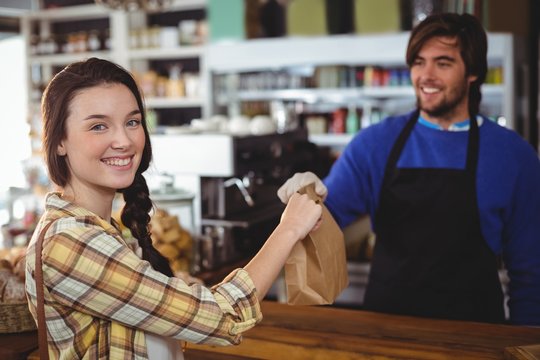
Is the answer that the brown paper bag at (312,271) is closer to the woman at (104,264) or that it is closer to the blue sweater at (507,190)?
the woman at (104,264)

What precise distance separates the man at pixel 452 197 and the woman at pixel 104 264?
3.36ft

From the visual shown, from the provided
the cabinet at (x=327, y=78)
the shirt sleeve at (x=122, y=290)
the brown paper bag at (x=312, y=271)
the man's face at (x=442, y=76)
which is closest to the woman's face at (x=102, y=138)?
the shirt sleeve at (x=122, y=290)

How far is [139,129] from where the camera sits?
54.6 inches

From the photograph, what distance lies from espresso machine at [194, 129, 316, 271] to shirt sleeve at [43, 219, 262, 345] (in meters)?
1.61

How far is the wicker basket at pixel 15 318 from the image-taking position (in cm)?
184

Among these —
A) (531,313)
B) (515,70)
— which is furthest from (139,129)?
(515,70)

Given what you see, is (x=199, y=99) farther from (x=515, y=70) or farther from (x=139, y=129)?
(x=139, y=129)

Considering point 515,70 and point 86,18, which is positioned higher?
point 86,18

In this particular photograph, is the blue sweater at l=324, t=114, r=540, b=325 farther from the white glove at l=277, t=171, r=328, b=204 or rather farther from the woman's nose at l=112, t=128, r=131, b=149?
the woman's nose at l=112, t=128, r=131, b=149

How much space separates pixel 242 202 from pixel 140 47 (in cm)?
384

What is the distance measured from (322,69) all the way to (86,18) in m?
3.08

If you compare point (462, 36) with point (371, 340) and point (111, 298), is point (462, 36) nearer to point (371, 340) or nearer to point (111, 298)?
point (371, 340)

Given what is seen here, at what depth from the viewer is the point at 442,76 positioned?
2.35 m

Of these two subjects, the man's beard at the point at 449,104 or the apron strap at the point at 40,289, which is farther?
the man's beard at the point at 449,104
